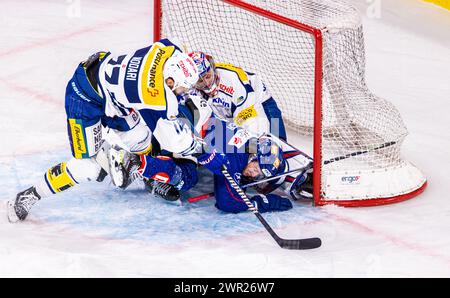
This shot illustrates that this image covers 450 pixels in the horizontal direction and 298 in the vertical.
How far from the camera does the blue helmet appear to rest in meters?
4.51

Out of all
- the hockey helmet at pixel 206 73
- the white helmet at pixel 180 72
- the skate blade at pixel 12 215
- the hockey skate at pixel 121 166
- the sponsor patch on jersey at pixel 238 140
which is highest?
the white helmet at pixel 180 72

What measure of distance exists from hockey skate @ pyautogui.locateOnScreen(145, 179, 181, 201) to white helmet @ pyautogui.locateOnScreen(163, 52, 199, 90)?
558 millimetres

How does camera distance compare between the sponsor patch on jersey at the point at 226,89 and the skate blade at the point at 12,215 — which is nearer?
the skate blade at the point at 12,215

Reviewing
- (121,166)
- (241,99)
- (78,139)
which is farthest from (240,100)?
(78,139)

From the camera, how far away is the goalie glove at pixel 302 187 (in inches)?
183

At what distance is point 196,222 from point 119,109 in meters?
0.60

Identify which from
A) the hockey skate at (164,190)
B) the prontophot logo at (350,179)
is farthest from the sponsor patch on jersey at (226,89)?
the prontophot logo at (350,179)

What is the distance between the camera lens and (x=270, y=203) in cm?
454

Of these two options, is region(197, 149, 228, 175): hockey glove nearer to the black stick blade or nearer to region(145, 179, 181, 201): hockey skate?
region(145, 179, 181, 201): hockey skate

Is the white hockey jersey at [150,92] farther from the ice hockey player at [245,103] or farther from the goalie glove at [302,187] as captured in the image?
the goalie glove at [302,187]

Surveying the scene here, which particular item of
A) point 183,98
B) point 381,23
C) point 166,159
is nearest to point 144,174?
point 166,159

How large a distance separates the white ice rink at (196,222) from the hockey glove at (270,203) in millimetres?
43

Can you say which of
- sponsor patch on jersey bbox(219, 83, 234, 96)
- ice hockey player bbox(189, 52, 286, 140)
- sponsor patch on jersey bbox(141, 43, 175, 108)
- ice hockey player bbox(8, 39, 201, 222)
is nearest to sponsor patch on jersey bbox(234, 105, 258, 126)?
ice hockey player bbox(189, 52, 286, 140)

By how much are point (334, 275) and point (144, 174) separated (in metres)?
1.03
